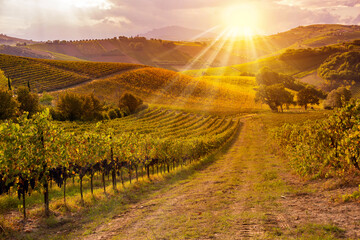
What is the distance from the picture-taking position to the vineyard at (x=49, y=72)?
335 ft

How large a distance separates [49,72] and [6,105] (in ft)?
237

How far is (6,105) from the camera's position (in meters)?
51.7

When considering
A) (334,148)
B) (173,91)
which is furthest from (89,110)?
(334,148)

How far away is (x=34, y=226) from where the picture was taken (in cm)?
1346

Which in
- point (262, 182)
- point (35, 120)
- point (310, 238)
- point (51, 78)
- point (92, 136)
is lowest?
point (262, 182)

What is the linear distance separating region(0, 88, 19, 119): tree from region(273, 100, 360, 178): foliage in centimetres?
5607

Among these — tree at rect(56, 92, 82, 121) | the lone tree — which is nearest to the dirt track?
tree at rect(56, 92, 82, 121)

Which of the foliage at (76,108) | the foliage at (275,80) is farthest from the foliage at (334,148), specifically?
the foliage at (275,80)

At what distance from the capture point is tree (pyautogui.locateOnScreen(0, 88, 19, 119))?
167 ft

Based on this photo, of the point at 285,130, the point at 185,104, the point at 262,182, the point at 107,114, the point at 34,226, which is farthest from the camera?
the point at 185,104

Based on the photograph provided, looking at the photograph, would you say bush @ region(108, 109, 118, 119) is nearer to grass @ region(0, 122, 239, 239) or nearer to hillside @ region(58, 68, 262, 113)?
hillside @ region(58, 68, 262, 113)

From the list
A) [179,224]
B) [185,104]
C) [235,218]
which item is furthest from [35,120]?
[185,104]

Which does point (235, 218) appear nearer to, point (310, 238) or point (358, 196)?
point (310, 238)

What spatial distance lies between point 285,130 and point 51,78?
10872 centimetres
